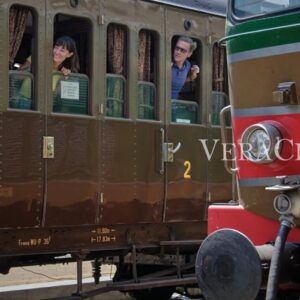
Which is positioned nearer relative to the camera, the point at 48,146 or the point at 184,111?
the point at 48,146

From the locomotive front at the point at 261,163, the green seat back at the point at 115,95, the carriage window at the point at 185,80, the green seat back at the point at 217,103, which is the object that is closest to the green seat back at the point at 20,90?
the green seat back at the point at 115,95

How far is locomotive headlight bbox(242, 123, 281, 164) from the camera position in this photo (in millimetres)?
3994

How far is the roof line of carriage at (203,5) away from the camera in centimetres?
753

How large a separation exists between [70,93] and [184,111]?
4.79ft

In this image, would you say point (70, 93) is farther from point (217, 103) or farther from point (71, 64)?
point (217, 103)

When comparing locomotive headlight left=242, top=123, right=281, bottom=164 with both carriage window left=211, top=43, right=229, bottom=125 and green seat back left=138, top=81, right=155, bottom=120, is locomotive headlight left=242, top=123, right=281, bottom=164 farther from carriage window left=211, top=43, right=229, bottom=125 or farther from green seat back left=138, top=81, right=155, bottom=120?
carriage window left=211, top=43, right=229, bottom=125

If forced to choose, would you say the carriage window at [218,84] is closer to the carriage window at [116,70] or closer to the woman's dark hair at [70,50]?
the carriage window at [116,70]

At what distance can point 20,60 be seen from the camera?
6.56m

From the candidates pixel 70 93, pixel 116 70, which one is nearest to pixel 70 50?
pixel 70 93

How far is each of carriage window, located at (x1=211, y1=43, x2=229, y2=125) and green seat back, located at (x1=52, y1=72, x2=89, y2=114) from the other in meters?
1.69

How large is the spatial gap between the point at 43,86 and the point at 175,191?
1830 millimetres

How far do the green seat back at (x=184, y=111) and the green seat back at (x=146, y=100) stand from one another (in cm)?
26

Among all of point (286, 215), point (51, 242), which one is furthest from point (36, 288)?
point (286, 215)

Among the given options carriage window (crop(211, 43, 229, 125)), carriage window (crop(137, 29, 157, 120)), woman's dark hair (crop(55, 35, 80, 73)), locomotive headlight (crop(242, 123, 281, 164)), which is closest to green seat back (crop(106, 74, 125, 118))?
carriage window (crop(137, 29, 157, 120))
